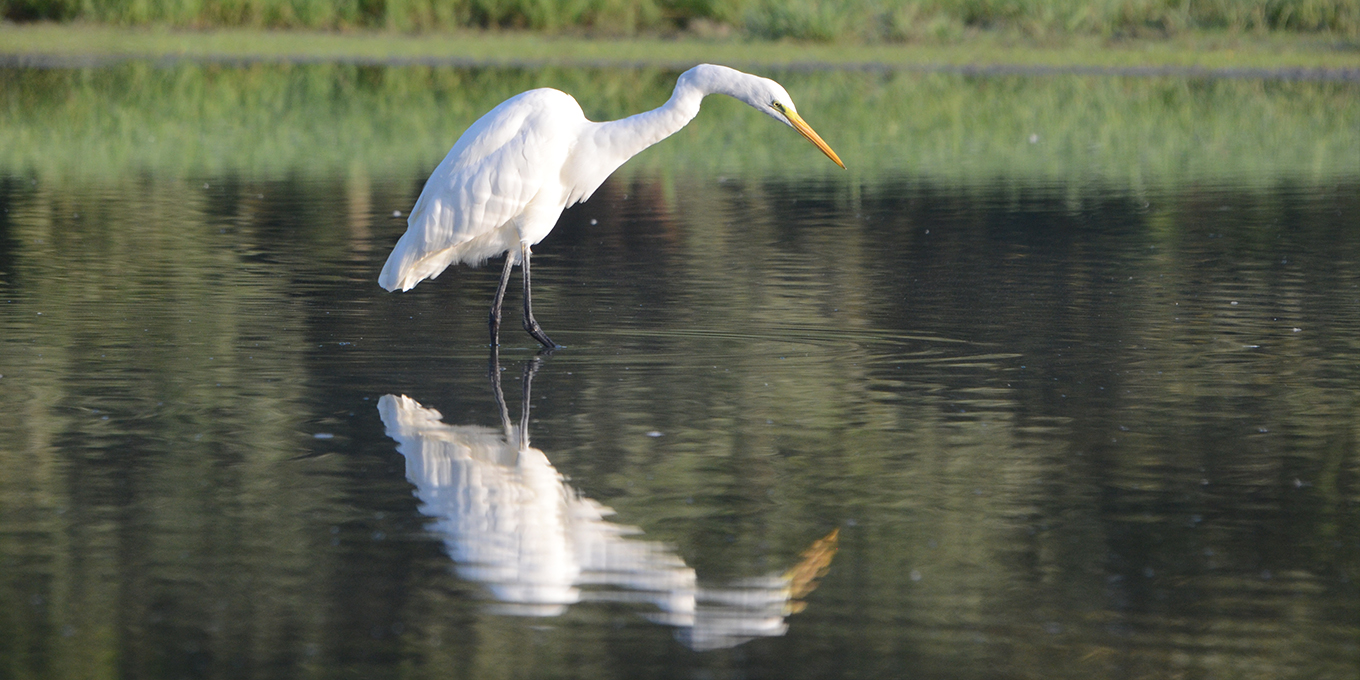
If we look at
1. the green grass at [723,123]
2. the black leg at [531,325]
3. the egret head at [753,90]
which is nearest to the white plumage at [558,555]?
the black leg at [531,325]

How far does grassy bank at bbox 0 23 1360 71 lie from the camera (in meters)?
30.1

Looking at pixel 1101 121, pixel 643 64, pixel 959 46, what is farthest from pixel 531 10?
pixel 1101 121

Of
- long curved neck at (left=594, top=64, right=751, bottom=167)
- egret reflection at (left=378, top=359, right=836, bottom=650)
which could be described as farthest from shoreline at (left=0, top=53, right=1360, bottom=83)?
egret reflection at (left=378, top=359, right=836, bottom=650)

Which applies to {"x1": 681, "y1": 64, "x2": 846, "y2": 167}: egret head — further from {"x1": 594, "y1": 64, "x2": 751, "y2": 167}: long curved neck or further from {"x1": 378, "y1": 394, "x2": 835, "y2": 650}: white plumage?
{"x1": 378, "y1": 394, "x2": 835, "y2": 650}: white plumage

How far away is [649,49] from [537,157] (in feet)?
75.6

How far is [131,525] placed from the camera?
21.3 feet

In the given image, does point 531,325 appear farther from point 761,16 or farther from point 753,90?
point 761,16

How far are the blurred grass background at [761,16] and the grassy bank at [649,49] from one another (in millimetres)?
587

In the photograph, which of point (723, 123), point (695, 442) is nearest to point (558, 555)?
point (695, 442)

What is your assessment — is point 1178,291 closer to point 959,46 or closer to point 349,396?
point 349,396

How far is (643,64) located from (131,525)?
2492 centimetres

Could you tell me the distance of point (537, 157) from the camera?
965 centimetres

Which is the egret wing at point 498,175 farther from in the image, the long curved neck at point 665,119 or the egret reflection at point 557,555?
the egret reflection at point 557,555

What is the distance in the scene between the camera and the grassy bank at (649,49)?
30.1 meters
